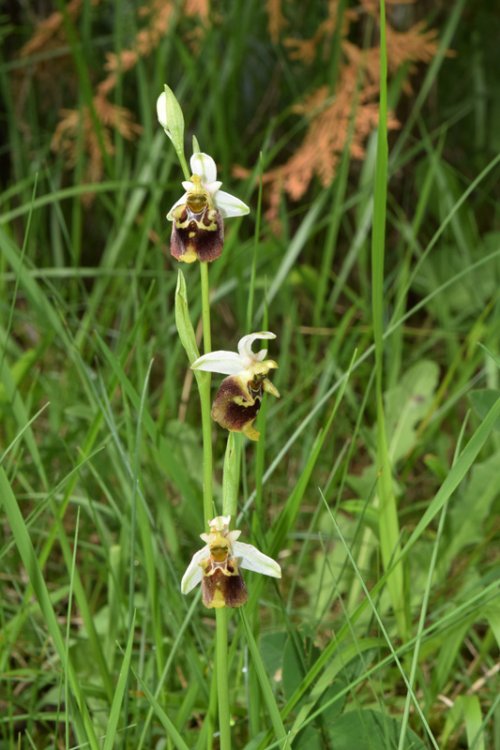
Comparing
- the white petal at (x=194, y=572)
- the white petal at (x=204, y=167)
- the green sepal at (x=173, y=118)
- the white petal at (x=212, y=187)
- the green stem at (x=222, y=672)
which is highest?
the green sepal at (x=173, y=118)

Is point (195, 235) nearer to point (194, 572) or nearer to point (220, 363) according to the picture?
point (220, 363)

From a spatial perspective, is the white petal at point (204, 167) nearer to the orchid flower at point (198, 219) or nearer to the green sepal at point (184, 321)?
the orchid flower at point (198, 219)

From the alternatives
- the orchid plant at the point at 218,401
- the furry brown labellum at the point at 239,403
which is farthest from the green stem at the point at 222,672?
the furry brown labellum at the point at 239,403

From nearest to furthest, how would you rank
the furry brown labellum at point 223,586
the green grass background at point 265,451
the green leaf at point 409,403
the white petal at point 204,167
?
the furry brown labellum at point 223,586, the white petal at point 204,167, the green grass background at point 265,451, the green leaf at point 409,403

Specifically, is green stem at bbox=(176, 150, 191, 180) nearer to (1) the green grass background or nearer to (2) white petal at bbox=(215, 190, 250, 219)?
(2) white petal at bbox=(215, 190, 250, 219)

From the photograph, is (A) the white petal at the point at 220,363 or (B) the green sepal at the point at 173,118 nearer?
(A) the white petal at the point at 220,363

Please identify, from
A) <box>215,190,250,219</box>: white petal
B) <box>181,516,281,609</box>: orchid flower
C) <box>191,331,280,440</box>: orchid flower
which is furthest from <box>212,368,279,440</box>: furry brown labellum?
<box>215,190,250,219</box>: white petal

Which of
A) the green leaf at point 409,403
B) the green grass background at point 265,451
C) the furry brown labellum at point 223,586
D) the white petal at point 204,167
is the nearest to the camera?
the furry brown labellum at point 223,586

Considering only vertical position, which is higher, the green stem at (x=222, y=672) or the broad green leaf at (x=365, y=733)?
the green stem at (x=222, y=672)
